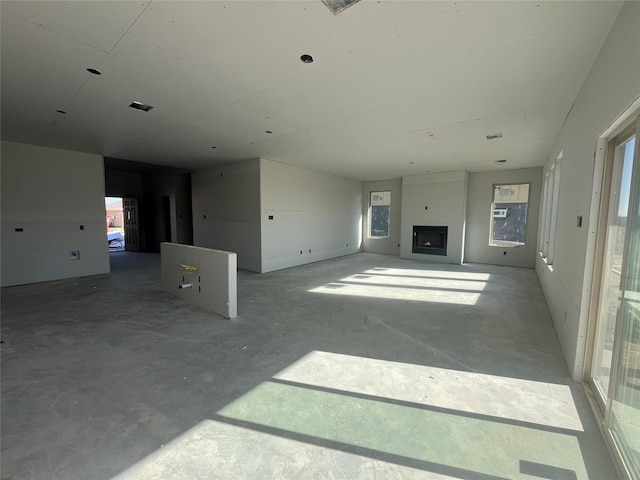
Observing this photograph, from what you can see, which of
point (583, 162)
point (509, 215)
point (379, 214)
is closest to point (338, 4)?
→ point (583, 162)

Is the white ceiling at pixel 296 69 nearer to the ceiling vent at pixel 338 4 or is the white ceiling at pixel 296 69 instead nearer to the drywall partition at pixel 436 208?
the ceiling vent at pixel 338 4

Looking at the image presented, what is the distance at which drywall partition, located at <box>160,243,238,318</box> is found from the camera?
3.63 m

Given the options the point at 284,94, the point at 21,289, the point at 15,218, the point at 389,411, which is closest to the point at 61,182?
the point at 15,218

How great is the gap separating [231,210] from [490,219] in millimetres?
7285

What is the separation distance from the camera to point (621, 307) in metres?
1.68

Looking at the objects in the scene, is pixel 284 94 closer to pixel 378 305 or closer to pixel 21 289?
pixel 378 305

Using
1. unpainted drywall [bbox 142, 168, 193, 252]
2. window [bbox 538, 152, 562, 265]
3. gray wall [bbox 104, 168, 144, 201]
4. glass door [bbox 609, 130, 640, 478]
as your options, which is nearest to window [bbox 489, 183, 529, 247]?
window [bbox 538, 152, 562, 265]

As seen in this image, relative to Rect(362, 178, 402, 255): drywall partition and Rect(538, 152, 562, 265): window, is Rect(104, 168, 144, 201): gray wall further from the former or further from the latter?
Rect(538, 152, 562, 265): window

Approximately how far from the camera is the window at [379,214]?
983cm

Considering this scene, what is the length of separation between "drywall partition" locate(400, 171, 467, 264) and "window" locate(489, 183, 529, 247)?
96cm

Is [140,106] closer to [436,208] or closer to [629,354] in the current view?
[629,354]

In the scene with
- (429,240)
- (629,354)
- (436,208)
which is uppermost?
(436,208)

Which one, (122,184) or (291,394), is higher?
(122,184)

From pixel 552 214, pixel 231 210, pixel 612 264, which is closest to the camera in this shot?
pixel 612 264
